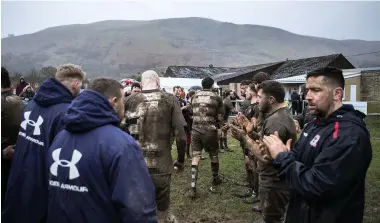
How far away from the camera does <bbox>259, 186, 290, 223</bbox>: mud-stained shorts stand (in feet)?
12.7

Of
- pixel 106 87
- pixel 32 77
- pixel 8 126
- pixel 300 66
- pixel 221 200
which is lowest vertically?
pixel 221 200

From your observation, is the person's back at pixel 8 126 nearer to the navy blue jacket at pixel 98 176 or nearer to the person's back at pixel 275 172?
the navy blue jacket at pixel 98 176

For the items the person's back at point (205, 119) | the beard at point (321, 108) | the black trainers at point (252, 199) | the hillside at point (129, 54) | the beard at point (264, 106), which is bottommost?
the black trainers at point (252, 199)

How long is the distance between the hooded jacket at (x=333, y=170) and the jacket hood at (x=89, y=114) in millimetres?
1453

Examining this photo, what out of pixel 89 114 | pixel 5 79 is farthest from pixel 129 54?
pixel 89 114

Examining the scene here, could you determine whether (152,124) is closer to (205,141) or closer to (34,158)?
(34,158)

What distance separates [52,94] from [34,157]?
608mm

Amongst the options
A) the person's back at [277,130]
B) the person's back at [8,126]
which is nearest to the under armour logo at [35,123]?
the person's back at [8,126]

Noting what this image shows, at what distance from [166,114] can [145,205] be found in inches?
97.7

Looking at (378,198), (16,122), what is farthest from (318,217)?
(378,198)

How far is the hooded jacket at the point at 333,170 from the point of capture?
2.31 metres

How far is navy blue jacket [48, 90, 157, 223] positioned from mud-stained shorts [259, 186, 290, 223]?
7.12ft

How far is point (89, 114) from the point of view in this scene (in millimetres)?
2119

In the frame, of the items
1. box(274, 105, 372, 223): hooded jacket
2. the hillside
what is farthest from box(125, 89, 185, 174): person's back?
the hillside
